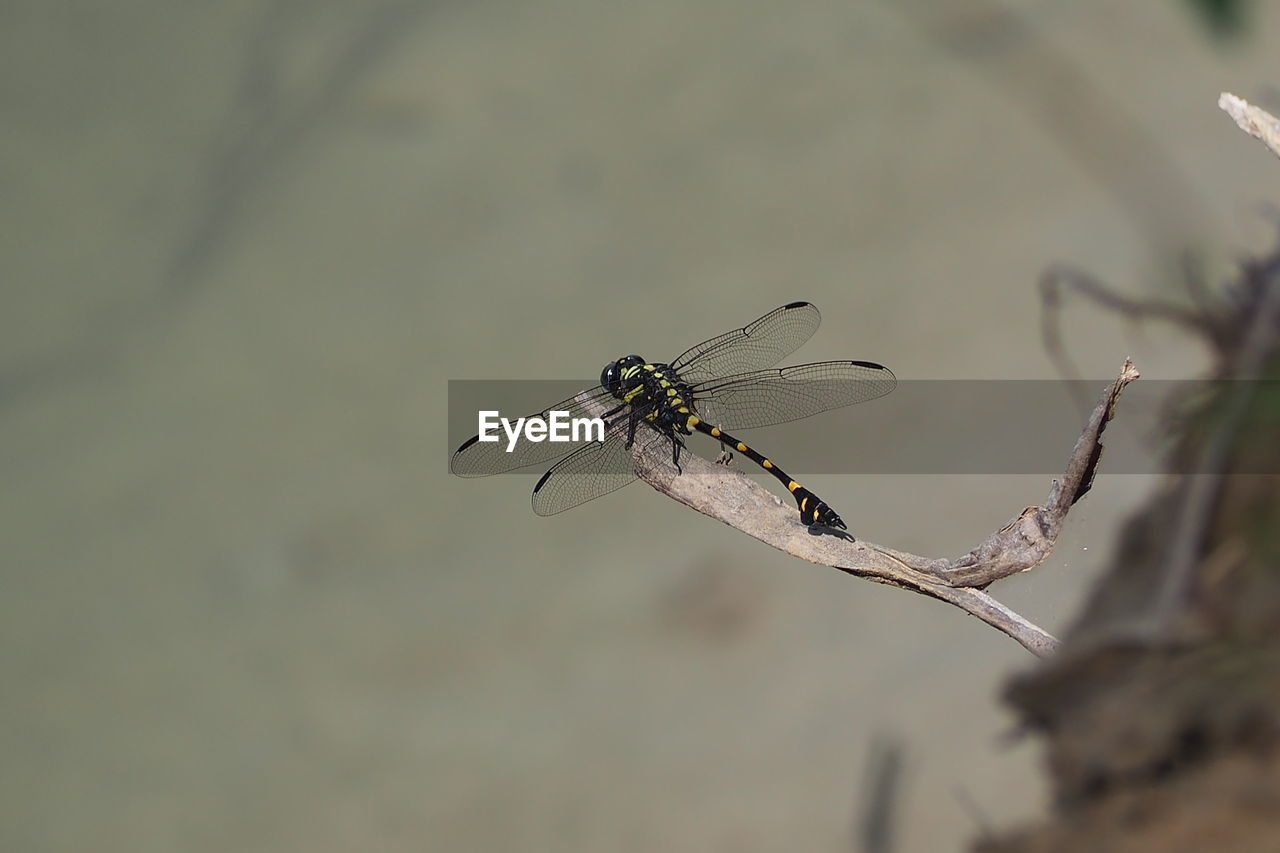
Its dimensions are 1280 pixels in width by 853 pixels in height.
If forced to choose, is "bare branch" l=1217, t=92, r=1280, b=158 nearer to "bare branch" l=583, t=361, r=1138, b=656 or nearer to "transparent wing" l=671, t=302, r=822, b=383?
"bare branch" l=583, t=361, r=1138, b=656

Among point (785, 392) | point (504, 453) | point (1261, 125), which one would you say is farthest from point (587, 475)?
point (1261, 125)

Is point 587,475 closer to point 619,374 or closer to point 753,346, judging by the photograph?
point 619,374

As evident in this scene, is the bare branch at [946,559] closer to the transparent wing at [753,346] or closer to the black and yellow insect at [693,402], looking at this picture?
the black and yellow insect at [693,402]

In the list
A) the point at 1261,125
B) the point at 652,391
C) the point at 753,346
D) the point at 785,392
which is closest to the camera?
the point at 1261,125

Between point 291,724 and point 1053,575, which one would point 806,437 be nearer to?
point 1053,575

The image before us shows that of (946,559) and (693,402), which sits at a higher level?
(693,402)

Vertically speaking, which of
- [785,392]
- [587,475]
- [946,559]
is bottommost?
[946,559]

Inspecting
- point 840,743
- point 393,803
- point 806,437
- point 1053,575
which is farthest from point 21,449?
point 1053,575

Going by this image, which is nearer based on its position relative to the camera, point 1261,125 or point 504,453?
point 1261,125
